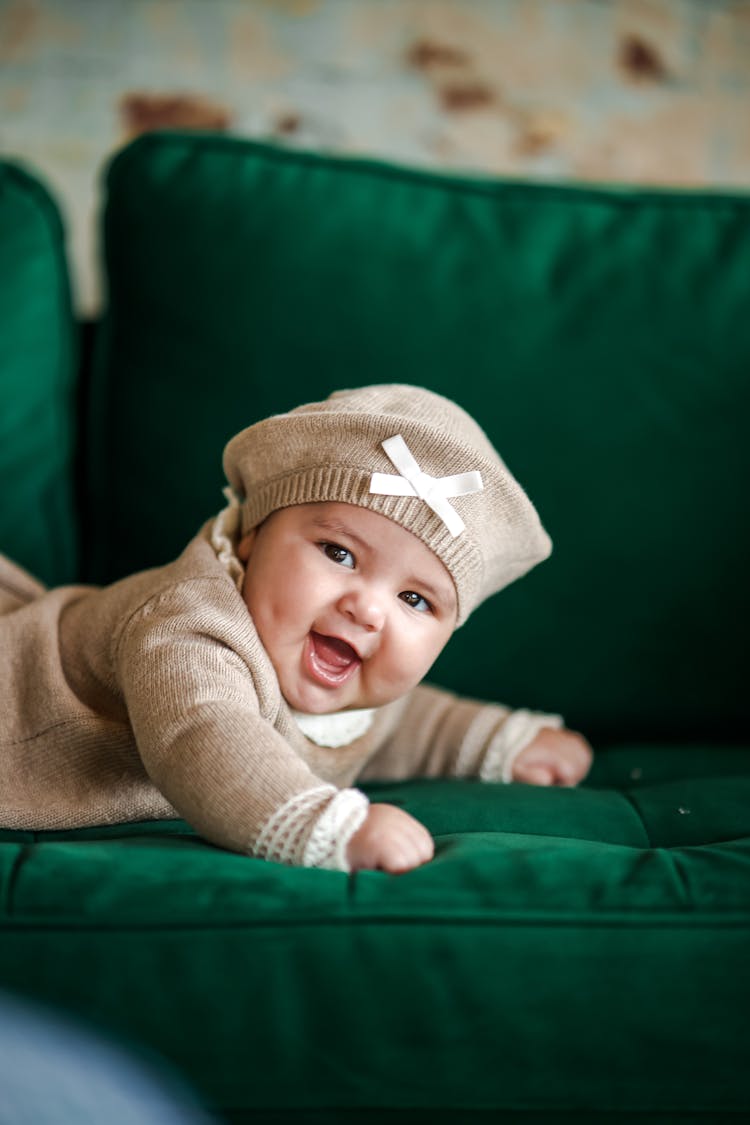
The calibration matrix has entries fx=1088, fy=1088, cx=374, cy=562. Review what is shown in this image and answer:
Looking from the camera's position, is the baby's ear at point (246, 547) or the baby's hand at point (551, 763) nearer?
the baby's ear at point (246, 547)

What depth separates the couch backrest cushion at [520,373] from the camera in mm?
1273

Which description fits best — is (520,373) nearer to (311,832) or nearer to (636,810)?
(636,810)

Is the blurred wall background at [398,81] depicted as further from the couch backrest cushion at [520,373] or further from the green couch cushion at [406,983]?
the green couch cushion at [406,983]

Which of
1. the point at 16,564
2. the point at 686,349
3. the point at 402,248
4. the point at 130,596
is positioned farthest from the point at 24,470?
the point at 686,349

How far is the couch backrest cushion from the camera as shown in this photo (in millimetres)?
1273

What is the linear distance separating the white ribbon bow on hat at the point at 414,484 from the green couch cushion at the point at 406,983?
0.34m

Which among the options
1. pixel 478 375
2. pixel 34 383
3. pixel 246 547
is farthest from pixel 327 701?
pixel 34 383

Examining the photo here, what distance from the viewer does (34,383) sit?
1.32m

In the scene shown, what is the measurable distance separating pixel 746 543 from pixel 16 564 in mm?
856

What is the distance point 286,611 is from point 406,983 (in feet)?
1.24

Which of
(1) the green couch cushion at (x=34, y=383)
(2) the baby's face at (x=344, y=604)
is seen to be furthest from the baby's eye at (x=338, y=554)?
(1) the green couch cushion at (x=34, y=383)

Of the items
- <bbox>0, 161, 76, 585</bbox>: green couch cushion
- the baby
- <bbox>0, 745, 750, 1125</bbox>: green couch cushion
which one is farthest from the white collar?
<bbox>0, 161, 76, 585</bbox>: green couch cushion

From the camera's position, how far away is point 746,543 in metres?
1.28

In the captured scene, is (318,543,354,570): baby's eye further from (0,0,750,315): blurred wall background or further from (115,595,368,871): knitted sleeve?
(0,0,750,315): blurred wall background
